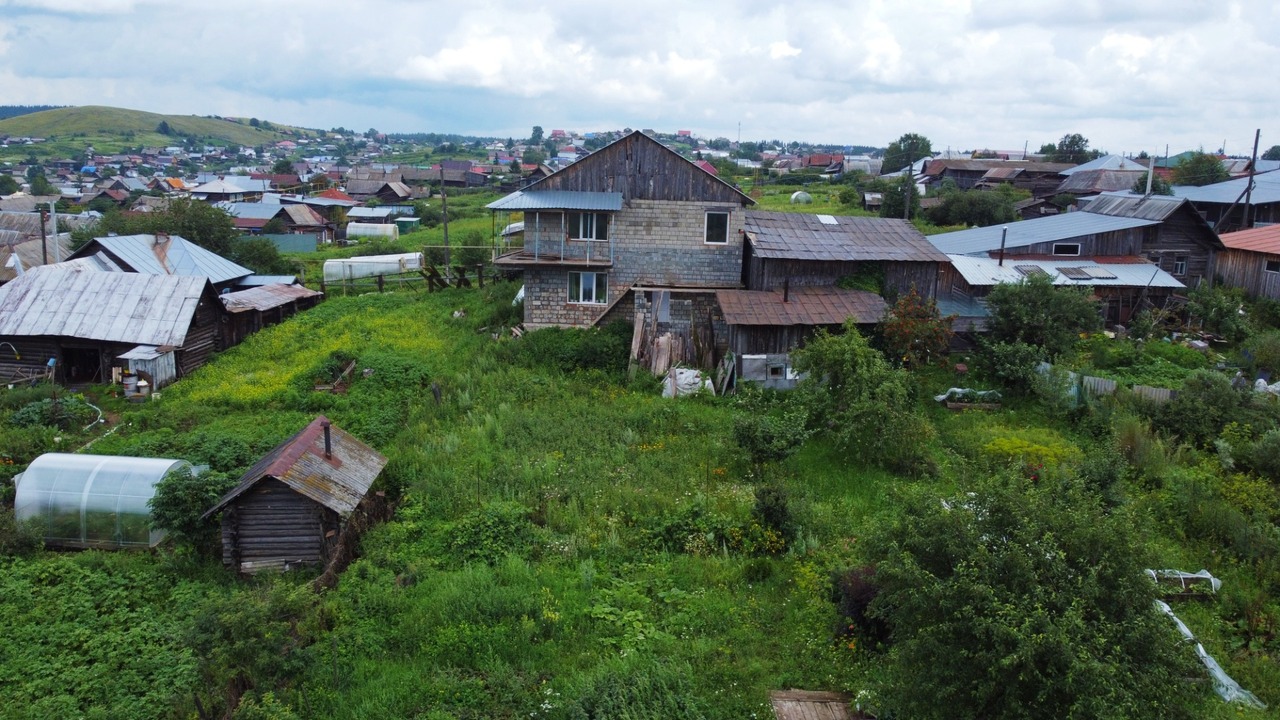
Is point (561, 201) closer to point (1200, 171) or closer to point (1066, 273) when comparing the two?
point (1066, 273)

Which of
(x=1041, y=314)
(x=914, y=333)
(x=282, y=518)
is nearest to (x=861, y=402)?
(x=914, y=333)

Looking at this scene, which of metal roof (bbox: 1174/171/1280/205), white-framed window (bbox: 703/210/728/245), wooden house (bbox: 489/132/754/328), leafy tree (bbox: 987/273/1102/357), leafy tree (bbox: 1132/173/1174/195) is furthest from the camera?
leafy tree (bbox: 1132/173/1174/195)

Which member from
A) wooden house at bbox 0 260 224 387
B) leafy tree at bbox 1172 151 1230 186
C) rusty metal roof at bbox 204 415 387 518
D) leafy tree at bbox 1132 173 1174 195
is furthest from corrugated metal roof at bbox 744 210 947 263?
leafy tree at bbox 1172 151 1230 186

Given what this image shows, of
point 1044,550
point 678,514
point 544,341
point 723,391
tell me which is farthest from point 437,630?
point 544,341

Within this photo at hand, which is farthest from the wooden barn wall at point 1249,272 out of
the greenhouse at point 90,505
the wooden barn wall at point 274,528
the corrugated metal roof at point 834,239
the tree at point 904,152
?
the tree at point 904,152

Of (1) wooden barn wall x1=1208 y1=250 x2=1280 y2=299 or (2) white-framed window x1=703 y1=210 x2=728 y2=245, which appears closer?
(2) white-framed window x1=703 y1=210 x2=728 y2=245

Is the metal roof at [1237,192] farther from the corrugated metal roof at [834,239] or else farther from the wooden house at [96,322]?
the wooden house at [96,322]

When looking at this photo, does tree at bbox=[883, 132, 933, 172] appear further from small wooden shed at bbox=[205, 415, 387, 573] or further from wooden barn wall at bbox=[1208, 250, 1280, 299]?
small wooden shed at bbox=[205, 415, 387, 573]
